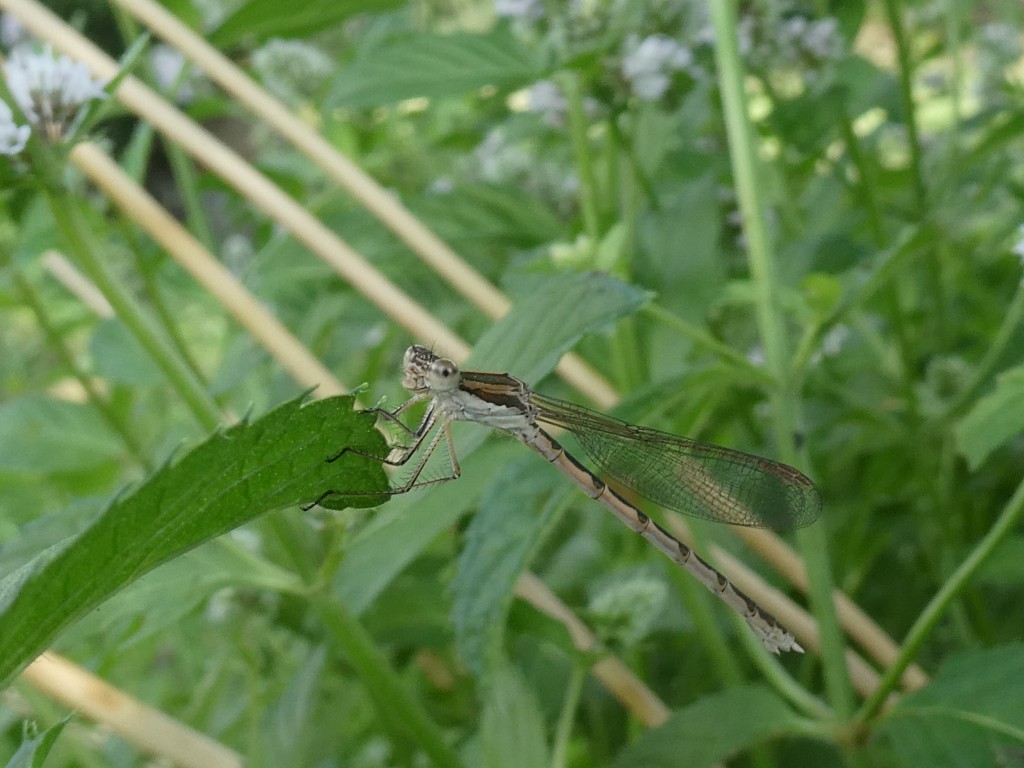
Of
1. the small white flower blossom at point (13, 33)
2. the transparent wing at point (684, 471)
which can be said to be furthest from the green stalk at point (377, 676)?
the small white flower blossom at point (13, 33)

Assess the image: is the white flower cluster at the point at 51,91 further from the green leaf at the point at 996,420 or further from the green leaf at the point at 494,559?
the green leaf at the point at 996,420

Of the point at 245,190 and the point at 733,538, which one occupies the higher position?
the point at 245,190

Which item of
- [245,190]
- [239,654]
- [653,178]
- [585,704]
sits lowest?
[585,704]

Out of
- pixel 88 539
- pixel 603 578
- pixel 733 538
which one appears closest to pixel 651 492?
pixel 603 578

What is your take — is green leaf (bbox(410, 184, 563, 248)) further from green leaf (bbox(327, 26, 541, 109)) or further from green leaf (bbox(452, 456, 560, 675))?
green leaf (bbox(452, 456, 560, 675))

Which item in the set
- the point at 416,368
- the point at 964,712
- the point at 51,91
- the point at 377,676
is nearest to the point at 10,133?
the point at 51,91

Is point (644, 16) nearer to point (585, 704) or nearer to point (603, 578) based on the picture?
point (603, 578)
